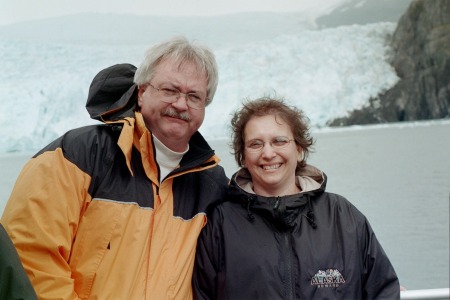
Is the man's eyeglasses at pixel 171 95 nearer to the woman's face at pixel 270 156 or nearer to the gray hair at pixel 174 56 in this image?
the gray hair at pixel 174 56

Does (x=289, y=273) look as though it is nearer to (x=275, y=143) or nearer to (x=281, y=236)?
(x=281, y=236)

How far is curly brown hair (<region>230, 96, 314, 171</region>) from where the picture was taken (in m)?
1.35

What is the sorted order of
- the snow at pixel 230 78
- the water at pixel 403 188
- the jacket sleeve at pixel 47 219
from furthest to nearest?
1. the snow at pixel 230 78
2. the water at pixel 403 188
3. the jacket sleeve at pixel 47 219

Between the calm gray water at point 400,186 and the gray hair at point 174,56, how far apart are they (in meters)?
4.14

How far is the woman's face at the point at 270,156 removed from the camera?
1300 millimetres

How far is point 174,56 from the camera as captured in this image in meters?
1.30

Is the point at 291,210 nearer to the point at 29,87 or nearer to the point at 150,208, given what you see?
the point at 150,208

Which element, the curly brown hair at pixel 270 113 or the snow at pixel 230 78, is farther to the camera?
the snow at pixel 230 78

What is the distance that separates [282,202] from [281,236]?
82 millimetres

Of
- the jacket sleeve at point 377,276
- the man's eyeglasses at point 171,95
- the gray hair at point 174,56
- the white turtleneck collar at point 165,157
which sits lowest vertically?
the jacket sleeve at point 377,276

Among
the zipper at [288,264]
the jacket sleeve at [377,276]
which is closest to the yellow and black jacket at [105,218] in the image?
the zipper at [288,264]

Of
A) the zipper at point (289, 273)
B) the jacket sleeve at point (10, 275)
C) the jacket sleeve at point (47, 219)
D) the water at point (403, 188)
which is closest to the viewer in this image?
the jacket sleeve at point (10, 275)

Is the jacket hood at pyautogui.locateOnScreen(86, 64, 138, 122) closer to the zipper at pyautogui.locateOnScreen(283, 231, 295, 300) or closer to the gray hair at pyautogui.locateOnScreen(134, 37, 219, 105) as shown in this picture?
the gray hair at pyautogui.locateOnScreen(134, 37, 219, 105)

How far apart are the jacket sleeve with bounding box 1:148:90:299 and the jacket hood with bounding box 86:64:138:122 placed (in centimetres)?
20
